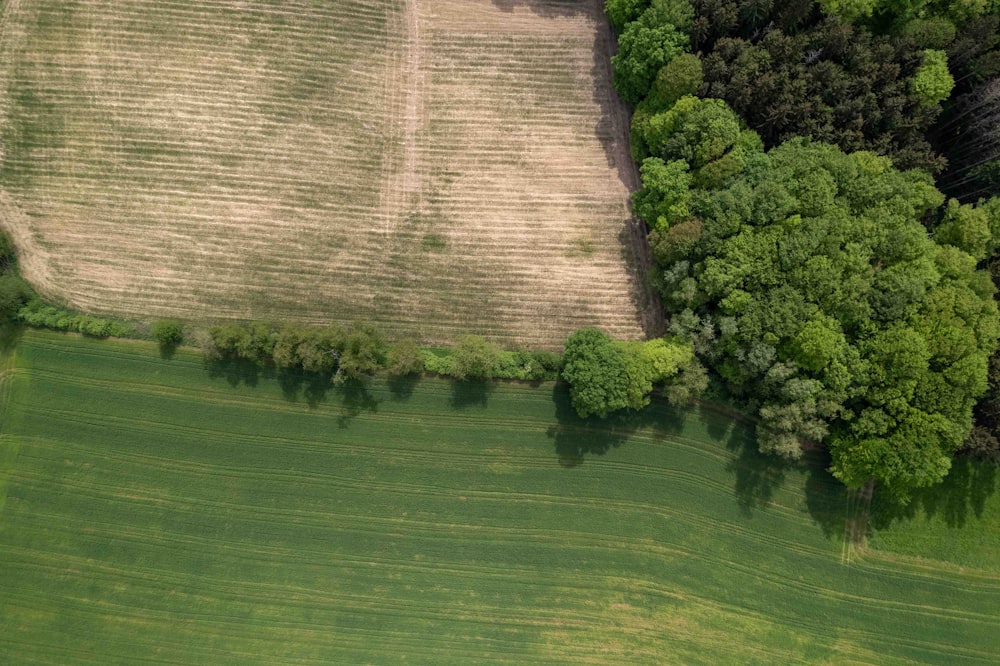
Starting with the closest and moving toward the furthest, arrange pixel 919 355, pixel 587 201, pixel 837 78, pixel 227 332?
pixel 919 355 → pixel 837 78 → pixel 227 332 → pixel 587 201

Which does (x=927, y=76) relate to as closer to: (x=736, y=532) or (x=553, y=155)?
(x=553, y=155)

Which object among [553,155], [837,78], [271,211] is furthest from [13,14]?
[837,78]

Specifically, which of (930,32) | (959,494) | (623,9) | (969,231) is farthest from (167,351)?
(959,494)

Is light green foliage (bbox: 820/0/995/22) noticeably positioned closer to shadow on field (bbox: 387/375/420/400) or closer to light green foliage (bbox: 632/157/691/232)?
light green foliage (bbox: 632/157/691/232)

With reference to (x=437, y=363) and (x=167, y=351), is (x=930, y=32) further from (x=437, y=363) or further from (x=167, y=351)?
(x=167, y=351)

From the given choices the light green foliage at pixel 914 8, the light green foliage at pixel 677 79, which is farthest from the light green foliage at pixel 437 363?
the light green foliage at pixel 914 8

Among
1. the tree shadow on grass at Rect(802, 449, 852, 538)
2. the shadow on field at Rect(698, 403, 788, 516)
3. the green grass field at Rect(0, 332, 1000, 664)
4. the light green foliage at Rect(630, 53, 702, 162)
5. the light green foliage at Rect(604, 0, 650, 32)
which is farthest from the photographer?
the shadow on field at Rect(698, 403, 788, 516)

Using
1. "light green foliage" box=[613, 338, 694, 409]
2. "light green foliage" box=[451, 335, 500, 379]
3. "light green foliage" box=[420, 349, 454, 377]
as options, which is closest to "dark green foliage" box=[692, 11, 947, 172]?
"light green foliage" box=[613, 338, 694, 409]
